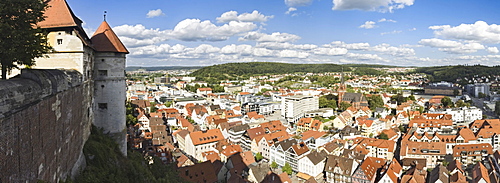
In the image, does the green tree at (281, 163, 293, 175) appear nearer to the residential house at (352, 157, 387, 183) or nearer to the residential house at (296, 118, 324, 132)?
the residential house at (352, 157, 387, 183)

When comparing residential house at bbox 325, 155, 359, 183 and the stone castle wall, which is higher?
the stone castle wall

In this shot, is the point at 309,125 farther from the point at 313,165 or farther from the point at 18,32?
the point at 18,32

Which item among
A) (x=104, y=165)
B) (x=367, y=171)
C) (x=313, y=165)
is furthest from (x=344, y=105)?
(x=104, y=165)

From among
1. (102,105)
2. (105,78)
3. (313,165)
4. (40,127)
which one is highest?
(105,78)

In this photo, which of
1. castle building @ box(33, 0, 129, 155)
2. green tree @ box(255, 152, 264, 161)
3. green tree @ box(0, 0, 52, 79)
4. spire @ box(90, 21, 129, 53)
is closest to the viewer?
green tree @ box(0, 0, 52, 79)

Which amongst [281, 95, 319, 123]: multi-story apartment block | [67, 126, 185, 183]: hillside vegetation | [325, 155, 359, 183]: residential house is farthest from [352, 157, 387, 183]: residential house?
[281, 95, 319, 123]: multi-story apartment block

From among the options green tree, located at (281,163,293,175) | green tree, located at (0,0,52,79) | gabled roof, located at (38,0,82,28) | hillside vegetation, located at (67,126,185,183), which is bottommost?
green tree, located at (281,163,293,175)

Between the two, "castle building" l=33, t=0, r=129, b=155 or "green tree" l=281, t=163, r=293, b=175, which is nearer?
"castle building" l=33, t=0, r=129, b=155

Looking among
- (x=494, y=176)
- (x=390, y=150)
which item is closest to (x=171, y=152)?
(x=390, y=150)
